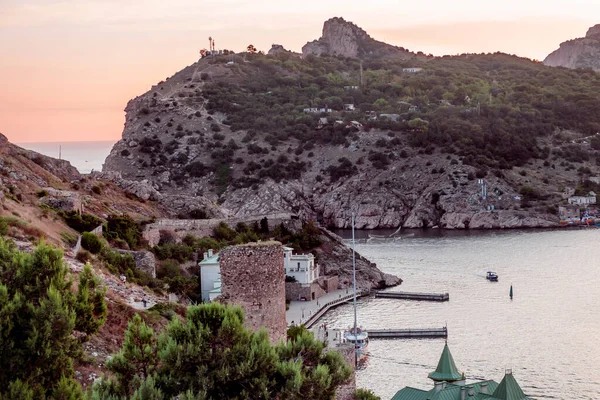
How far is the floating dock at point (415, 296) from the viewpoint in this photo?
207 ft

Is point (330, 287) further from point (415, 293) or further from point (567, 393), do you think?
point (567, 393)

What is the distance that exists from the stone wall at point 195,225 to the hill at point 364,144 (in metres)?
39.9

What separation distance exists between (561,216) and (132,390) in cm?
9901

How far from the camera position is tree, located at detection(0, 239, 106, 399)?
46.9 feet

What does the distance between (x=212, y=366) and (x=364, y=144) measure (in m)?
113

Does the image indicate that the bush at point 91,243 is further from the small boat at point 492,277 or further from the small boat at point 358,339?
the small boat at point 492,277

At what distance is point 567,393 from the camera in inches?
1570

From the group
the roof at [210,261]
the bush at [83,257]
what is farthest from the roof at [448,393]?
the roof at [210,261]

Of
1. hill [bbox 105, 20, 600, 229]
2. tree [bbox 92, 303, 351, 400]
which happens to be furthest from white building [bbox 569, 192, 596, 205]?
tree [bbox 92, 303, 351, 400]

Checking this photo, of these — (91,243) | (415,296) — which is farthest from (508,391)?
(415,296)

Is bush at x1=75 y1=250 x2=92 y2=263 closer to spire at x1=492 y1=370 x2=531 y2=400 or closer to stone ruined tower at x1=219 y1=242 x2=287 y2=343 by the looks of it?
stone ruined tower at x1=219 y1=242 x2=287 y2=343

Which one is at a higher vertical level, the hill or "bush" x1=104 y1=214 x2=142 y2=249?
the hill

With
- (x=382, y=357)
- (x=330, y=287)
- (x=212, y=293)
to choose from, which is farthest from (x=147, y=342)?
(x=330, y=287)

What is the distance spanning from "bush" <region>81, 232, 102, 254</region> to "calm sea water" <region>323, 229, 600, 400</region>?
41.9 feet
